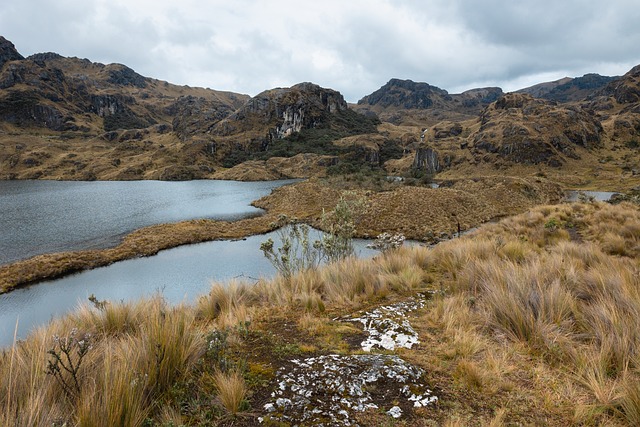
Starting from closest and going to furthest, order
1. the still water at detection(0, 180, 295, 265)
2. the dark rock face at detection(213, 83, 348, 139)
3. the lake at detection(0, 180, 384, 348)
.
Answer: the lake at detection(0, 180, 384, 348) → the still water at detection(0, 180, 295, 265) → the dark rock face at detection(213, 83, 348, 139)

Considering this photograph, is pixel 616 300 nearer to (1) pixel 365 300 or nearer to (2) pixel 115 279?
(1) pixel 365 300

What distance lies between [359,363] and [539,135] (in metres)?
100

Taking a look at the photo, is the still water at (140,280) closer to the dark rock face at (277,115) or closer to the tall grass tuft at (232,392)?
the tall grass tuft at (232,392)

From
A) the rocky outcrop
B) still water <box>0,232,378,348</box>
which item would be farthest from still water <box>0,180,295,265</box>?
the rocky outcrop

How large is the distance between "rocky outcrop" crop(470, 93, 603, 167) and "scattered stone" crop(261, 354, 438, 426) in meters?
90.9

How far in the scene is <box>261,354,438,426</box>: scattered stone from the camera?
8.86 ft

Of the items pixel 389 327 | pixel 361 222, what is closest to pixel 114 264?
pixel 361 222

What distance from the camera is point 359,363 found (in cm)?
348

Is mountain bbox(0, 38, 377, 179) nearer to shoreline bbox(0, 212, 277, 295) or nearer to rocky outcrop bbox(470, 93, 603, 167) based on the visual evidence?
rocky outcrop bbox(470, 93, 603, 167)

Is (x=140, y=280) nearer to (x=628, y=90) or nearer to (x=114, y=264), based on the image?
(x=114, y=264)

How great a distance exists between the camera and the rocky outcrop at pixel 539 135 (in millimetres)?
78875

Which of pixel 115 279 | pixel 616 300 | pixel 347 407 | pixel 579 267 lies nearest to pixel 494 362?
pixel 347 407

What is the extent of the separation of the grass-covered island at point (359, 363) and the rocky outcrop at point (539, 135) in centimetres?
8854

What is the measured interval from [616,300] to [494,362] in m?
2.50
